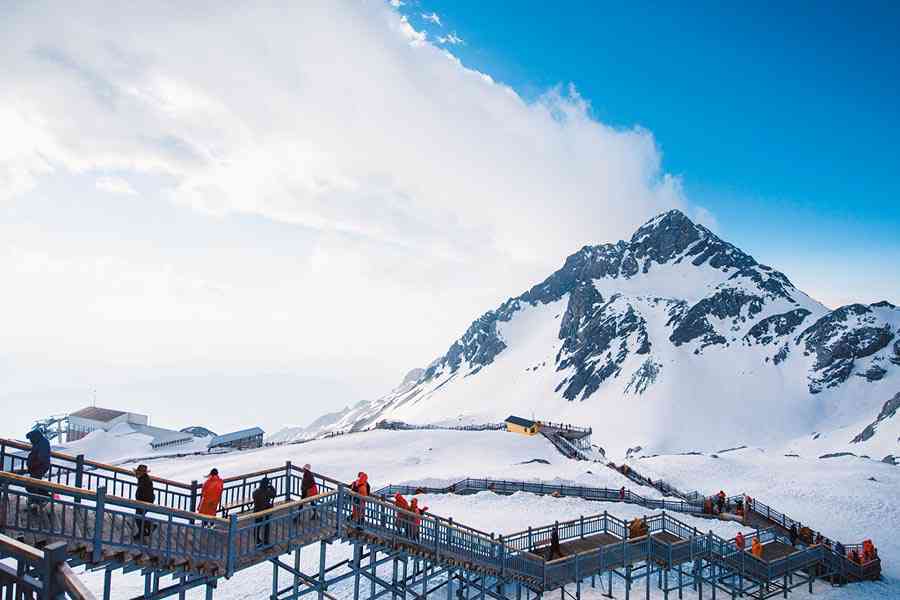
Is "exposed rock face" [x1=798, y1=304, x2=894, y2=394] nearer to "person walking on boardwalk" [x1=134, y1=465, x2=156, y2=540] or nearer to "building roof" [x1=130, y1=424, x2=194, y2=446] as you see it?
"building roof" [x1=130, y1=424, x2=194, y2=446]

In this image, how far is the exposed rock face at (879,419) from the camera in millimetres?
92062

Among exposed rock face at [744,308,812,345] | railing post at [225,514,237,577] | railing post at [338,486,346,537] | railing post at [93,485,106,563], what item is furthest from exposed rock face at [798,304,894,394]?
railing post at [93,485,106,563]

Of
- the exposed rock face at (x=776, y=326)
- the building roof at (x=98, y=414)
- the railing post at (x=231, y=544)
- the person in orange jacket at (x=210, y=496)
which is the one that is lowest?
the building roof at (x=98, y=414)

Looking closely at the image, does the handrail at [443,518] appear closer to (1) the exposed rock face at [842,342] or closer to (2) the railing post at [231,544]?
(2) the railing post at [231,544]

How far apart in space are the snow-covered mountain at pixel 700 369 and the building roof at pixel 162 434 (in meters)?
61.3

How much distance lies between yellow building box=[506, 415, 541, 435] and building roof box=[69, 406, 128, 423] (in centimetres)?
5596

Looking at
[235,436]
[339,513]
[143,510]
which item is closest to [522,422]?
[235,436]

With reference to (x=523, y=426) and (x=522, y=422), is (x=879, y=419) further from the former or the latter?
(x=523, y=426)

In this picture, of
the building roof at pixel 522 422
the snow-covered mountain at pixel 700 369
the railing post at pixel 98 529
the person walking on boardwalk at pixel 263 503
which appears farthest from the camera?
the snow-covered mountain at pixel 700 369

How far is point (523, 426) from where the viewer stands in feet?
260

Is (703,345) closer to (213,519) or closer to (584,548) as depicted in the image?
(584,548)

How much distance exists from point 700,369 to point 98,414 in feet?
383

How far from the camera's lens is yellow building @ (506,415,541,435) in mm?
76750

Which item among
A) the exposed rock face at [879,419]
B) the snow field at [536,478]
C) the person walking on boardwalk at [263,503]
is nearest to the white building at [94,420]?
the snow field at [536,478]
